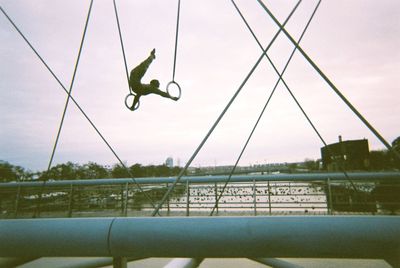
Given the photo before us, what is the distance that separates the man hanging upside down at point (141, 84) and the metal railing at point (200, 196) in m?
1.42

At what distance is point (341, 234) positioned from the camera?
0.62 metres

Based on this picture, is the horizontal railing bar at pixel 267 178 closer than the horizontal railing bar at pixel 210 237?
No

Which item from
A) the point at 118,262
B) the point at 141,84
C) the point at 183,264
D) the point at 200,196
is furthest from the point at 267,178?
the point at 118,262

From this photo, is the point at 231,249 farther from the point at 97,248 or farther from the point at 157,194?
the point at 157,194

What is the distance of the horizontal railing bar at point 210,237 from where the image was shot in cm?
62

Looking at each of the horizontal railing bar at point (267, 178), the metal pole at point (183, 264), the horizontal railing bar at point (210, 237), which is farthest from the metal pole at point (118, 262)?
the horizontal railing bar at point (267, 178)

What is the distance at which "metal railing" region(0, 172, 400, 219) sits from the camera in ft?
14.4

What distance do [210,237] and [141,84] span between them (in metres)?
3.23

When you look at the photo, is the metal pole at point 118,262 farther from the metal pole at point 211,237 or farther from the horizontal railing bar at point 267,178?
the horizontal railing bar at point 267,178

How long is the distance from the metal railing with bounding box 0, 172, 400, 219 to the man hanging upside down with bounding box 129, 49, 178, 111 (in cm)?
142

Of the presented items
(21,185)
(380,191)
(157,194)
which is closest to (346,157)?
(380,191)

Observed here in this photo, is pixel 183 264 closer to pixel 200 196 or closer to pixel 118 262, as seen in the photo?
pixel 118 262

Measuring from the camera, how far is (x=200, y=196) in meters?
5.37

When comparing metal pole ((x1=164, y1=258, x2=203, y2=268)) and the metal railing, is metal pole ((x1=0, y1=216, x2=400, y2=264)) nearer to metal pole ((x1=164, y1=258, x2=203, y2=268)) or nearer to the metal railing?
metal pole ((x1=164, y1=258, x2=203, y2=268))
